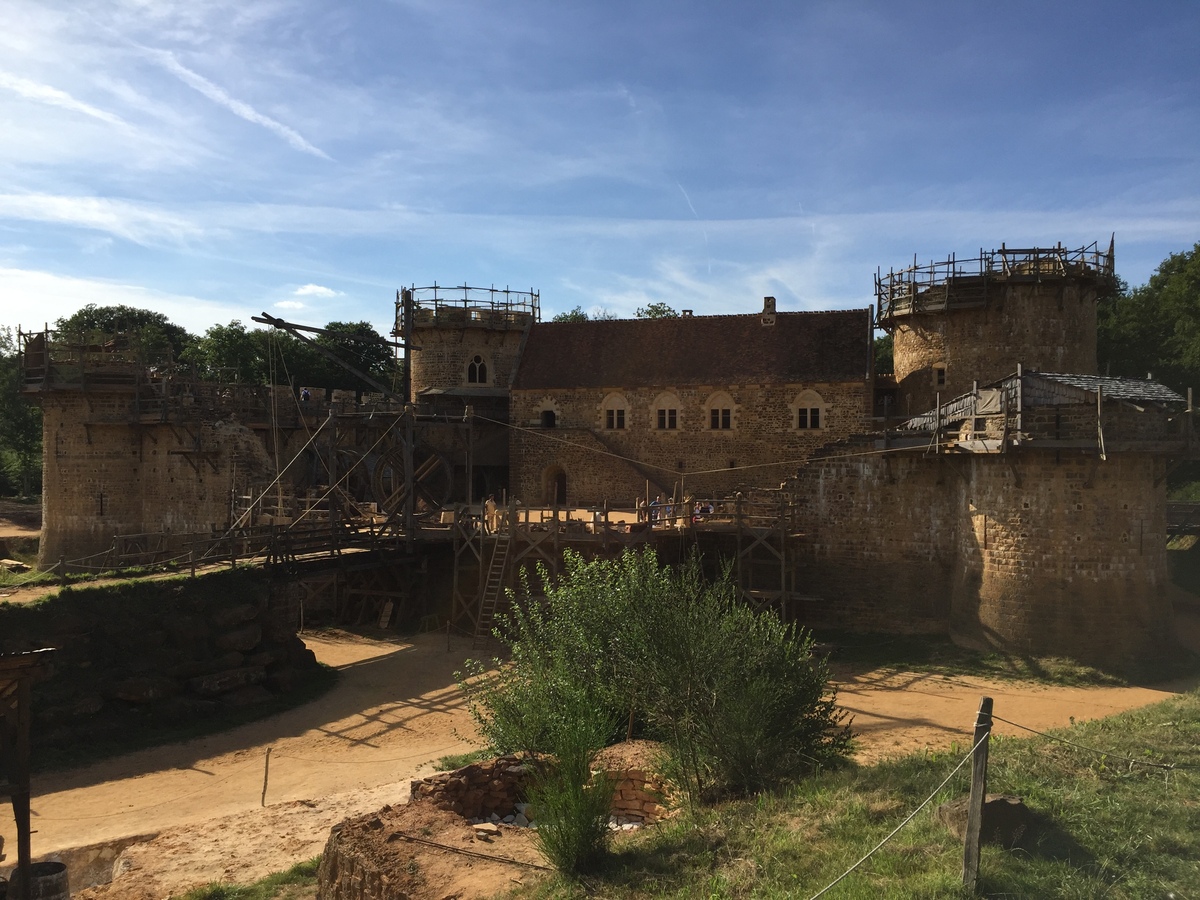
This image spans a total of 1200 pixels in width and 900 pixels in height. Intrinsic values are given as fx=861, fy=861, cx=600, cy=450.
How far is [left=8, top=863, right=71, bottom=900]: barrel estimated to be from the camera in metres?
10.6

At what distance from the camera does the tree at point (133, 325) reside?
51750 mm

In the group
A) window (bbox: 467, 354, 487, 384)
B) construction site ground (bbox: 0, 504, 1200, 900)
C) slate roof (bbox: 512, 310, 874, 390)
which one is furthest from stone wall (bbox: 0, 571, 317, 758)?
window (bbox: 467, 354, 487, 384)

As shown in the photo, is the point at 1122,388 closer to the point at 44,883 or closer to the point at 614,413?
the point at 614,413

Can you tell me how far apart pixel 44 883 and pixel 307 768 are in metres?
4.53

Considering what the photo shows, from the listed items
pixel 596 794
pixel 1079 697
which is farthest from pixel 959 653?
pixel 596 794

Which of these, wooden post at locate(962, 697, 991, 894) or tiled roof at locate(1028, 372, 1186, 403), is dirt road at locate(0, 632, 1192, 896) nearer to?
tiled roof at locate(1028, 372, 1186, 403)

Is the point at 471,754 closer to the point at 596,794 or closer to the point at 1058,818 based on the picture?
the point at 596,794

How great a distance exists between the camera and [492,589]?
888 inches

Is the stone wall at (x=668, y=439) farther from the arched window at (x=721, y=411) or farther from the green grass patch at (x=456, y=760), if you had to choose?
the green grass patch at (x=456, y=760)

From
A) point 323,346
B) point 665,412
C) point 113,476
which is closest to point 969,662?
point 665,412

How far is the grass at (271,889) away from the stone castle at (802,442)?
13.4 metres

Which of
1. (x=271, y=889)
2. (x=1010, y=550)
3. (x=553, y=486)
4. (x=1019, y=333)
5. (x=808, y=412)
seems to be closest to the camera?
(x=271, y=889)

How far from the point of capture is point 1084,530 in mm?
18031

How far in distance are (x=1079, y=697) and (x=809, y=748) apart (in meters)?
8.88
